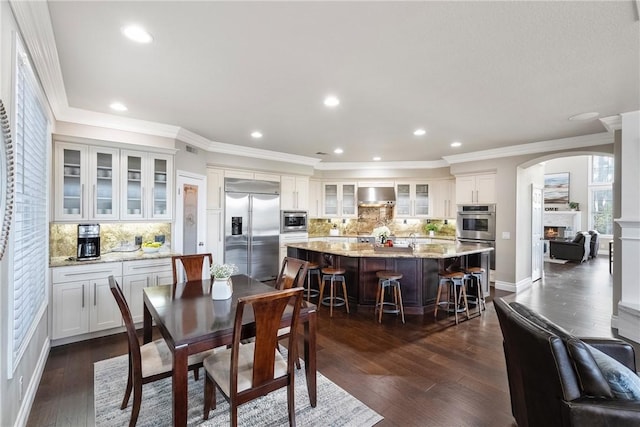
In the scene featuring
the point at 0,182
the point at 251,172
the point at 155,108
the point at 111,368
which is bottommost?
the point at 111,368

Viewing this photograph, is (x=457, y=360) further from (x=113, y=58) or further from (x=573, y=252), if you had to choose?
(x=573, y=252)

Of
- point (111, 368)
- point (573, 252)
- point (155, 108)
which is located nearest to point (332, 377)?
point (111, 368)

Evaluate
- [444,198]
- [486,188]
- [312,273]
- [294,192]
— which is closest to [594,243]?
[444,198]

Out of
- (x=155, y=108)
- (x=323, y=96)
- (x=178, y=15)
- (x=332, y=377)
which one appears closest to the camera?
(x=178, y=15)

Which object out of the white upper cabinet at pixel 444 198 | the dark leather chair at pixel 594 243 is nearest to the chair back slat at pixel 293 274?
the white upper cabinet at pixel 444 198

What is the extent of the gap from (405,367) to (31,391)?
308cm

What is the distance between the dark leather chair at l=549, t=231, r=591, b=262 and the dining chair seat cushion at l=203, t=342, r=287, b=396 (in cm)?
1074

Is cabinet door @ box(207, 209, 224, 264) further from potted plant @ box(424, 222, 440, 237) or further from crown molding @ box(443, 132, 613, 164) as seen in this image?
→ crown molding @ box(443, 132, 613, 164)

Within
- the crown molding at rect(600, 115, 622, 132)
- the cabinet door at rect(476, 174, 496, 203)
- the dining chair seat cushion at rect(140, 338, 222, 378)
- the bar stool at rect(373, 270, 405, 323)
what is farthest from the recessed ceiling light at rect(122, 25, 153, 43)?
the cabinet door at rect(476, 174, 496, 203)

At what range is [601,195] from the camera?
35.6ft

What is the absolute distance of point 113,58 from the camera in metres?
2.42

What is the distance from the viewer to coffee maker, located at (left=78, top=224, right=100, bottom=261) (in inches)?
138

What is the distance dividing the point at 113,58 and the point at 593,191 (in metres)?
14.6

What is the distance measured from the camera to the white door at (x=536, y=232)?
599 centimetres
